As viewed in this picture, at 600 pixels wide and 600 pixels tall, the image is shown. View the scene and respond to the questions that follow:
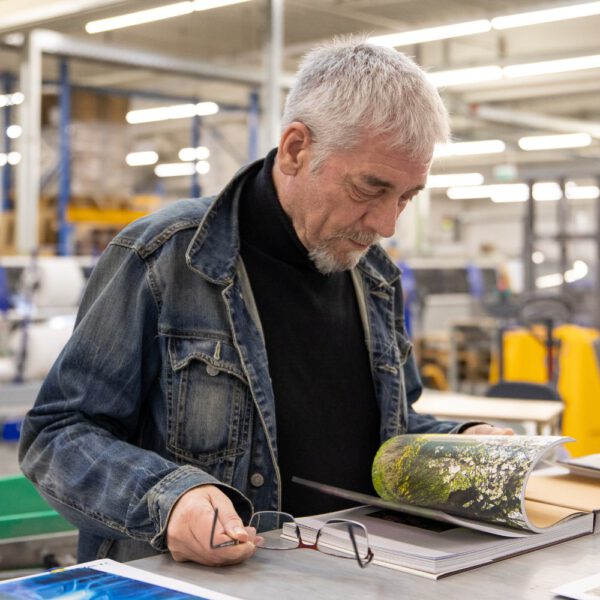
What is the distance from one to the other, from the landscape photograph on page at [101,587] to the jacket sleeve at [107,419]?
0.49 feet

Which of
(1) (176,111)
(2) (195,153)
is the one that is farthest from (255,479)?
(1) (176,111)

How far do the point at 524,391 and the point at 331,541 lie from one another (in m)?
3.32

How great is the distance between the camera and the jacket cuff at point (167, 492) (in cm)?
119

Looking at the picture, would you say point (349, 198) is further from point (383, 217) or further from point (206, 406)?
point (206, 406)

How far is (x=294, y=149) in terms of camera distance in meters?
1.47

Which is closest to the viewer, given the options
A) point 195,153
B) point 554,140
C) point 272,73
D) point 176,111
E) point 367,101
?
point 367,101

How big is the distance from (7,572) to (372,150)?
133cm

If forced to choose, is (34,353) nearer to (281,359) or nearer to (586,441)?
(586,441)

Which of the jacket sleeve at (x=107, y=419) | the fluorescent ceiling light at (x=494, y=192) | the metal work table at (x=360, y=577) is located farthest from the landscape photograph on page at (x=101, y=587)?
the fluorescent ceiling light at (x=494, y=192)

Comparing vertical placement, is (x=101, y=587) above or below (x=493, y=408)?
above

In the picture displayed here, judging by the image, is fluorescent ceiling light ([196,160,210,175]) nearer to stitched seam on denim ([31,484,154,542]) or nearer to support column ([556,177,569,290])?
support column ([556,177,569,290])

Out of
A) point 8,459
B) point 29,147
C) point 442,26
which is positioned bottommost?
point 8,459

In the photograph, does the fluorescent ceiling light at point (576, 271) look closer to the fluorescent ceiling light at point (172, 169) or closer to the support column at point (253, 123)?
the support column at point (253, 123)

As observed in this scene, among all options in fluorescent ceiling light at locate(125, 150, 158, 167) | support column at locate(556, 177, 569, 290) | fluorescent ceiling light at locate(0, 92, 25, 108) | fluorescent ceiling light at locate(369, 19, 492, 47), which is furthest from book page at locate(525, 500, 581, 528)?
fluorescent ceiling light at locate(125, 150, 158, 167)
